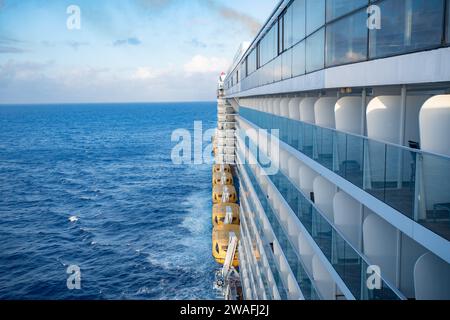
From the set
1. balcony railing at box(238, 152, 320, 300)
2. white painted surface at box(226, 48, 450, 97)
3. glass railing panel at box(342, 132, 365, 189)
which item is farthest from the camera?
balcony railing at box(238, 152, 320, 300)

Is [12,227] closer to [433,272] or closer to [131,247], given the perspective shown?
[131,247]

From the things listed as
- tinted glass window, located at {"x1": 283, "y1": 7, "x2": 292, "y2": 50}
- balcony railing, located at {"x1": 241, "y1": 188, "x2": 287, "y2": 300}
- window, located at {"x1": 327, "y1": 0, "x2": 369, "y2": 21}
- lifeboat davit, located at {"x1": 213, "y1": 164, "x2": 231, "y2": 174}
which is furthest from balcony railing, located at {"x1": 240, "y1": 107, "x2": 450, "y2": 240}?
lifeboat davit, located at {"x1": 213, "y1": 164, "x2": 231, "y2": 174}

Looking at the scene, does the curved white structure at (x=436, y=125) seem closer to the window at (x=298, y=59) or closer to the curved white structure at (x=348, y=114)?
→ the curved white structure at (x=348, y=114)

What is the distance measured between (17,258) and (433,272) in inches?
1230

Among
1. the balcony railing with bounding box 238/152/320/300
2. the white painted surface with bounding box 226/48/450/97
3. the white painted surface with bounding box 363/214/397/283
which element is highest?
the white painted surface with bounding box 226/48/450/97

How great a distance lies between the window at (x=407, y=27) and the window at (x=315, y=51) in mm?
2275

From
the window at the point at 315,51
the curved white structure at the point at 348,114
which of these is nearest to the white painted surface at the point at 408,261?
the curved white structure at the point at 348,114

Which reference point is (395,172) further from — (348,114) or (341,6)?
(341,6)

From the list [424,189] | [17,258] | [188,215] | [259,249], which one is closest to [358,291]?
[424,189]

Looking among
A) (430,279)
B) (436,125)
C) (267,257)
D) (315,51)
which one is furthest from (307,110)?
(430,279)

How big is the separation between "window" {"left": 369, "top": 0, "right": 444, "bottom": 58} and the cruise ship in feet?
0.05

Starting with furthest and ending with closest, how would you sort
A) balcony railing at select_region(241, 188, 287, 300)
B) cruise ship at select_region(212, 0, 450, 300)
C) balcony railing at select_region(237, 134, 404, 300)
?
balcony railing at select_region(241, 188, 287, 300), balcony railing at select_region(237, 134, 404, 300), cruise ship at select_region(212, 0, 450, 300)

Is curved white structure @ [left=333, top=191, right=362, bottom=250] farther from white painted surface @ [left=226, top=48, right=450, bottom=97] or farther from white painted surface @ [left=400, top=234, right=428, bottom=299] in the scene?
white painted surface @ [left=226, top=48, right=450, bottom=97]

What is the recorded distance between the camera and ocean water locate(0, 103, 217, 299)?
27094 mm
